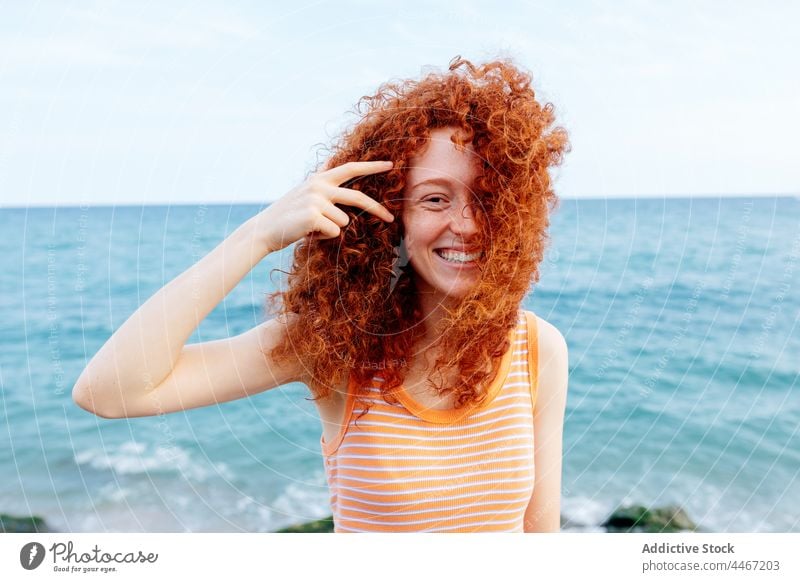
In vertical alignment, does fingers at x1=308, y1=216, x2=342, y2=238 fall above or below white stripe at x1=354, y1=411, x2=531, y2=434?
above

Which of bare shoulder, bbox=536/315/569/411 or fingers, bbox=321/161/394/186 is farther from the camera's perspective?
bare shoulder, bbox=536/315/569/411

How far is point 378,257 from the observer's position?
1346 mm

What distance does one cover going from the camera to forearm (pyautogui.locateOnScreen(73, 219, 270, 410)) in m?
1.10

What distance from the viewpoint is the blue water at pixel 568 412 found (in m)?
4.09

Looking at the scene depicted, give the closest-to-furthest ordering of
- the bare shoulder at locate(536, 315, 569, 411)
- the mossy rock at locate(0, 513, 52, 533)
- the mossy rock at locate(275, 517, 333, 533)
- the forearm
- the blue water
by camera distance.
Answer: the forearm, the bare shoulder at locate(536, 315, 569, 411), the mossy rock at locate(275, 517, 333, 533), the mossy rock at locate(0, 513, 52, 533), the blue water

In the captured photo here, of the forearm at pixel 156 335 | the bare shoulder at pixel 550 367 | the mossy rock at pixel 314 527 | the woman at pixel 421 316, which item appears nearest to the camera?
the forearm at pixel 156 335

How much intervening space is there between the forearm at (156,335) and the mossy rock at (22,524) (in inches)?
120

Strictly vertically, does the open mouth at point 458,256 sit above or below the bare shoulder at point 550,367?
above

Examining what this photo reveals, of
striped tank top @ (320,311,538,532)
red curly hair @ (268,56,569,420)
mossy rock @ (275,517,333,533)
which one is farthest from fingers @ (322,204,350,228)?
mossy rock @ (275,517,333,533)

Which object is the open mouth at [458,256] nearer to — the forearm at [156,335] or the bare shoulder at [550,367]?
the bare shoulder at [550,367]
